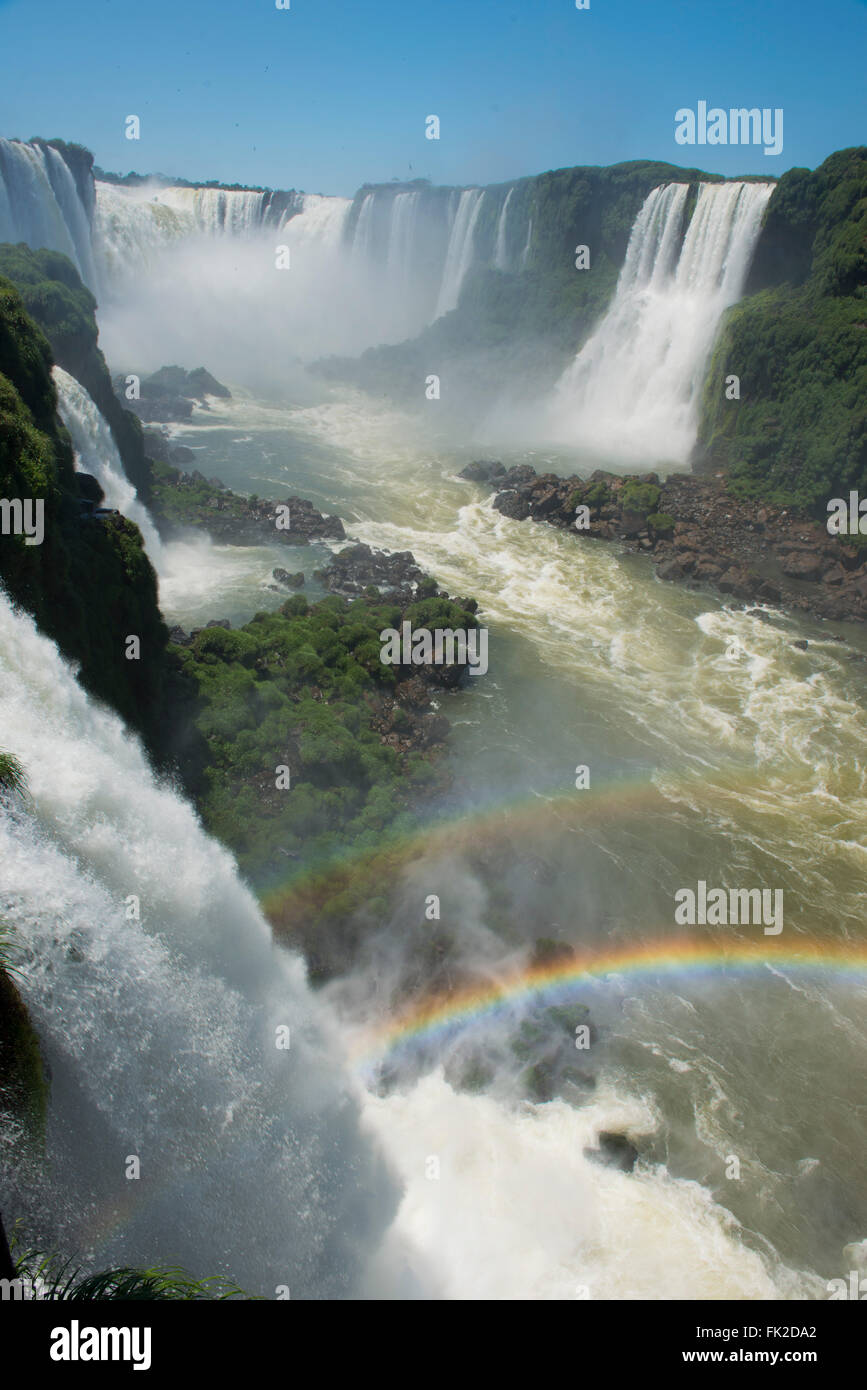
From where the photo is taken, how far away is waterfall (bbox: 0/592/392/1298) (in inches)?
269

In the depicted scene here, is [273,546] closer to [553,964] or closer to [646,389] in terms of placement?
[553,964]

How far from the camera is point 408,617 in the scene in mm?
22188

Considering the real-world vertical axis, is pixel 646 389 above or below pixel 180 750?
above

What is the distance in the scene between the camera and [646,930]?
1423cm

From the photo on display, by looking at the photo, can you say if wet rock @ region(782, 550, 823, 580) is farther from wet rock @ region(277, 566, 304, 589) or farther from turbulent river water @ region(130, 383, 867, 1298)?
wet rock @ region(277, 566, 304, 589)

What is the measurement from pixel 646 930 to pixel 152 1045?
30.8 feet

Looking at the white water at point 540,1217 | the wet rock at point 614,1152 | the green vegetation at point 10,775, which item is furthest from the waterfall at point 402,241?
the wet rock at point 614,1152

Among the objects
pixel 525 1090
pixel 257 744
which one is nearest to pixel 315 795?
pixel 257 744

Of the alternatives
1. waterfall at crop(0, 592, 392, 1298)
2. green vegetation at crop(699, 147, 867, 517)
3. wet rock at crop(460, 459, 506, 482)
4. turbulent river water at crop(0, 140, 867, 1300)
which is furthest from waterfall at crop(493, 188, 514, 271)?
waterfall at crop(0, 592, 392, 1298)

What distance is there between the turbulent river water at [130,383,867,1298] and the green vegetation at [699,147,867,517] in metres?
10.7

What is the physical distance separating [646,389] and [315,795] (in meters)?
39.1

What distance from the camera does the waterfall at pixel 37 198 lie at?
139 ft

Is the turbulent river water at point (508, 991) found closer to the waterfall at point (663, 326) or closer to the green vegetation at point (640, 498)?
the green vegetation at point (640, 498)

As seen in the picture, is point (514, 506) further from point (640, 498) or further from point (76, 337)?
point (76, 337)
